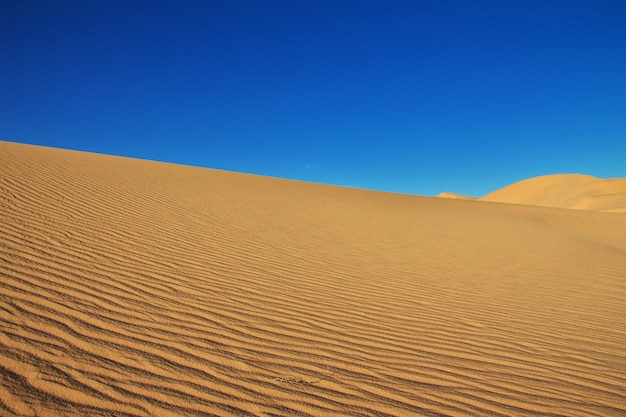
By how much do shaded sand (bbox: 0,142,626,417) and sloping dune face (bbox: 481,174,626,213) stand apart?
40.8 metres

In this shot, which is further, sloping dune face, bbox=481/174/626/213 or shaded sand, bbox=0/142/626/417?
sloping dune face, bbox=481/174/626/213

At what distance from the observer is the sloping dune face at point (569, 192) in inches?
1649

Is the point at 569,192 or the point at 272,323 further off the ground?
the point at 569,192

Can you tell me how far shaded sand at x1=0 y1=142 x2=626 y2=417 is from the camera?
2.40m

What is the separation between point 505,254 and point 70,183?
11723 millimetres

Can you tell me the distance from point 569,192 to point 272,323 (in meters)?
63.1

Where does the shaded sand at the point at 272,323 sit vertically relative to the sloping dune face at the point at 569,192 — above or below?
below

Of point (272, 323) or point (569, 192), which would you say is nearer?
point (272, 323)

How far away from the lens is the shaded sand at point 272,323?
2.40 m

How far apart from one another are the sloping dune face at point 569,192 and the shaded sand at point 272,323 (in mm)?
40757

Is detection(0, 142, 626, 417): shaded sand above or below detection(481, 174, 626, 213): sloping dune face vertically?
below

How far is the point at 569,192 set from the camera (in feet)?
175

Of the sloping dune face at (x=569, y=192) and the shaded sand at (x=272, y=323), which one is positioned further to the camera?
the sloping dune face at (x=569, y=192)

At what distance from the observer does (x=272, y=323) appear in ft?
11.8
